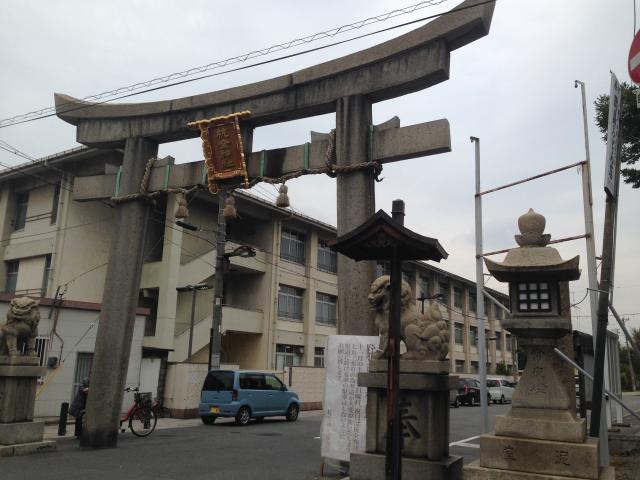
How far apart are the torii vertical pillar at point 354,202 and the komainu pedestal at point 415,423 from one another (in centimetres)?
212

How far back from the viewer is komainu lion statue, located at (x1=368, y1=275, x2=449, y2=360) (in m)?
6.66

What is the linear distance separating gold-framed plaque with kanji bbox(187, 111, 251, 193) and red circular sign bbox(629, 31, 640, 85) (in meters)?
7.19

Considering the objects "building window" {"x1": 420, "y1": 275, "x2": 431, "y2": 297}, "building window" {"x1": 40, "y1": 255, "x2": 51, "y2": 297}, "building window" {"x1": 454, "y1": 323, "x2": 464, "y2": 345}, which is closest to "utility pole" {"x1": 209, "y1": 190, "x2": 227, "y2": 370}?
"building window" {"x1": 40, "y1": 255, "x2": 51, "y2": 297}

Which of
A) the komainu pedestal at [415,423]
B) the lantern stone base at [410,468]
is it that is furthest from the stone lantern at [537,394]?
the komainu pedestal at [415,423]

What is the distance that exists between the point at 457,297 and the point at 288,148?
130 ft

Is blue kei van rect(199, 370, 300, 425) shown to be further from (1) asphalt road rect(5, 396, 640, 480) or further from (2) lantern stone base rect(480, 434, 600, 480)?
(2) lantern stone base rect(480, 434, 600, 480)

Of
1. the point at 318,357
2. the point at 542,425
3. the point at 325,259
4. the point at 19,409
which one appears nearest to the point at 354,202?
the point at 542,425

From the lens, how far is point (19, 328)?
11.1m

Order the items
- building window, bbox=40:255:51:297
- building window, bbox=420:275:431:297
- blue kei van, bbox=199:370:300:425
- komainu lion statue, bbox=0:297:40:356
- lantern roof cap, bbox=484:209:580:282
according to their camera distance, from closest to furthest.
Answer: lantern roof cap, bbox=484:209:580:282 < komainu lion statue, bbox=0:297:40:356 < blue kei van, bbox=199:370:300:425 < building window, bbox=40:255:51:297 < building window, bbox=420:275:431:297

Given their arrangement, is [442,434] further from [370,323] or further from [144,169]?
[144,169]

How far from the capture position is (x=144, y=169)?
12.6m

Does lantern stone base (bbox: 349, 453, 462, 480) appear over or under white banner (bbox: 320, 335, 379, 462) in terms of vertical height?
under

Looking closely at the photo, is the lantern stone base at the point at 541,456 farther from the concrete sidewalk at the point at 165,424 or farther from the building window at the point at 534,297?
the concrete sidewalk at the point at 165,424

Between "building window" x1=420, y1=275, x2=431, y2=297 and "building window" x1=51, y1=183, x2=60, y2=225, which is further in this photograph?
"building window" x1=420, y1=275, x2=431, y2=297
